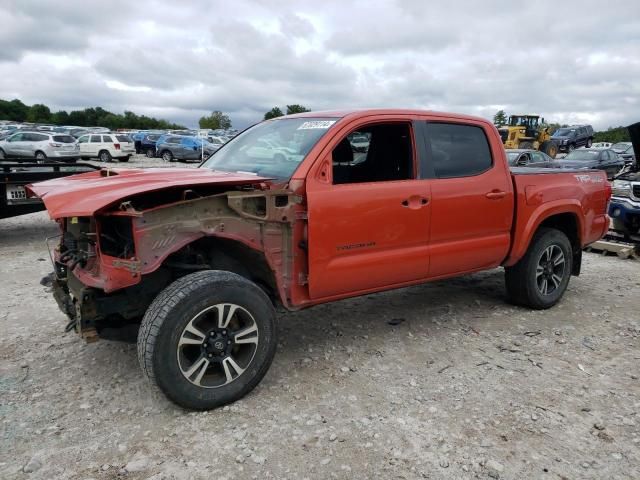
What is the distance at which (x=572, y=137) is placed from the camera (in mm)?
35250

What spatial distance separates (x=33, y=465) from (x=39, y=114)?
115 metres

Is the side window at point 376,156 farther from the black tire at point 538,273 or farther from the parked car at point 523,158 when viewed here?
the parked car at point 523,158

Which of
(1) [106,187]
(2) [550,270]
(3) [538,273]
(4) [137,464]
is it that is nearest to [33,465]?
(4) [137,464]

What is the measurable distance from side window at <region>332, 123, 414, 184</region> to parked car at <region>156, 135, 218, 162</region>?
22.7 m

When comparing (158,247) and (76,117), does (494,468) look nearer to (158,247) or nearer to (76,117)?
(158,247)

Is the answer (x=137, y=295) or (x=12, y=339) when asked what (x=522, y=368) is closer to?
(x=137, y=295)

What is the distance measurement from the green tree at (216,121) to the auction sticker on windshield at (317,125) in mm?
89923

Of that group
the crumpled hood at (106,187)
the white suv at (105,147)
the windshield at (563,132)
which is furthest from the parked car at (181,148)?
the windshield at (563,132)

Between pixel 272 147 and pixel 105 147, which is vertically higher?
pixel 272 147

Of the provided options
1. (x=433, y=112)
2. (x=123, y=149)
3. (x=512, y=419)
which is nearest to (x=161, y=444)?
(x=512, y=419)

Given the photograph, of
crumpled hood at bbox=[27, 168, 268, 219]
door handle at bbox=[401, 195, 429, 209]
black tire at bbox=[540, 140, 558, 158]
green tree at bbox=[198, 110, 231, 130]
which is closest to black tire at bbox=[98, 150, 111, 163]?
black tire at bbox=[540, 140, 558, 158]

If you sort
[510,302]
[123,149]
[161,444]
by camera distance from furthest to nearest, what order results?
[123,149], [510,302], [161,444]

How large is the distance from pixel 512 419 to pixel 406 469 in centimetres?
87

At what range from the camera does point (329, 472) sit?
2.56 m
